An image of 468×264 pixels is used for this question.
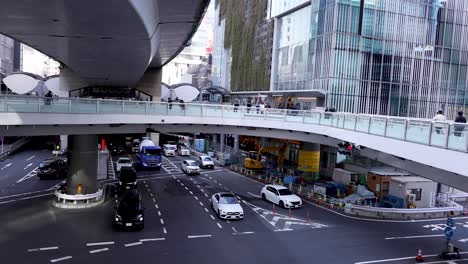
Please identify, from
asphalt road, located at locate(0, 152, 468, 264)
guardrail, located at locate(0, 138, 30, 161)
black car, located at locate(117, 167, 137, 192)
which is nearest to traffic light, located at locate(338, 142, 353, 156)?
asphalt road, located at locate(0, 152, 468, 264)

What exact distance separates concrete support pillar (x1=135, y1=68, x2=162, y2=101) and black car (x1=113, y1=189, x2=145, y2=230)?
2477 cm

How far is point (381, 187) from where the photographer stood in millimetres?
26594

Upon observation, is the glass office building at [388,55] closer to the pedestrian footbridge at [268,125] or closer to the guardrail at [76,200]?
the pedestrian footbridge at [268,125]

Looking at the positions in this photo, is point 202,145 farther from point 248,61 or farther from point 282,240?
point 282,240

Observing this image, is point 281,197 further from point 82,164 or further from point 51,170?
point 51,170

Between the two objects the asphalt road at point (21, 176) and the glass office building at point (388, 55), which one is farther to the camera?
the glass office building at point (388, 55)

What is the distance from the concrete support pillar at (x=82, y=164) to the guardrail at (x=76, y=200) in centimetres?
64

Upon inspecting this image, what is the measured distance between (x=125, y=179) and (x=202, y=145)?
2782cm

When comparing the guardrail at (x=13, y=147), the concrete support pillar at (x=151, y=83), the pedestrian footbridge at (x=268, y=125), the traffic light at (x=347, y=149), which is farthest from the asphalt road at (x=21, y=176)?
the traffic light at (x=347, y=149)

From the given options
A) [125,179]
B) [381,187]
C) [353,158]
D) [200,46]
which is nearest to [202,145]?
[353,158]

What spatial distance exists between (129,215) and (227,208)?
16.9ft

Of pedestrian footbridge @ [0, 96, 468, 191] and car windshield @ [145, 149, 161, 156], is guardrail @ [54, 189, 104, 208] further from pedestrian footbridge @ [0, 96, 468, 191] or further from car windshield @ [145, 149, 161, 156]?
car windshield @ [145, 149, 161, 156]

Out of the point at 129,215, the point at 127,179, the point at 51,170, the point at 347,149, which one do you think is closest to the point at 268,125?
the point at 347,149

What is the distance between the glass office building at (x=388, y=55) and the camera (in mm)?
39156
